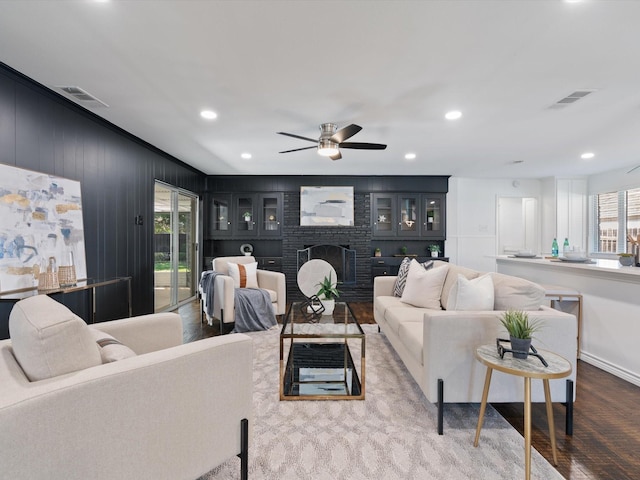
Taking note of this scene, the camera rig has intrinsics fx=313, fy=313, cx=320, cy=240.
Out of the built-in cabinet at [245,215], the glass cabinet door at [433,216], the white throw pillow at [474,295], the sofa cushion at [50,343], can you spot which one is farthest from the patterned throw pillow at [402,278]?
the built-in cabinet at [245,215]

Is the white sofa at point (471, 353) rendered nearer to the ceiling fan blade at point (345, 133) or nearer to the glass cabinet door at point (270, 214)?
the ceiling fan blade at point (345, 133)

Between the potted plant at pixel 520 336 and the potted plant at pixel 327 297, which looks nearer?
the potted plant at pixel 520 336

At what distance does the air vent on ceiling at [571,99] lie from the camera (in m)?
2.53

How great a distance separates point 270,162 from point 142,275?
95.5 inches

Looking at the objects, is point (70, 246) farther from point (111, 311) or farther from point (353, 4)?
point (353, 4)

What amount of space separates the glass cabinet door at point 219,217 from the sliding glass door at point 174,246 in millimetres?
324

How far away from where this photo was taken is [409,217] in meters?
6.06

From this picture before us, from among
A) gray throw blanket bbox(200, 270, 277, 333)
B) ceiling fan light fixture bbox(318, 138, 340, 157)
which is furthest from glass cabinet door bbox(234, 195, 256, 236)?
ceiling fan light fixture bbox(318, 138, 340, 157)

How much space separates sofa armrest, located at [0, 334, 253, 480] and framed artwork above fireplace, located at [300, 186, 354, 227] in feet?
15.1

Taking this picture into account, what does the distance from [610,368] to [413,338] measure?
1950 mm

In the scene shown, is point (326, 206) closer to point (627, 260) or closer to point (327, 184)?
point (327, 184)

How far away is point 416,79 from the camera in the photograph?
7.68 feet

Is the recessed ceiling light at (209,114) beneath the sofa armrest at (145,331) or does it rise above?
above

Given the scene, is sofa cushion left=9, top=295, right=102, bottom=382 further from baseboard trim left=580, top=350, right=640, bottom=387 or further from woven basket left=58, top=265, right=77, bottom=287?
baseboard trim left=580, top=350, right=640, bottom=387
